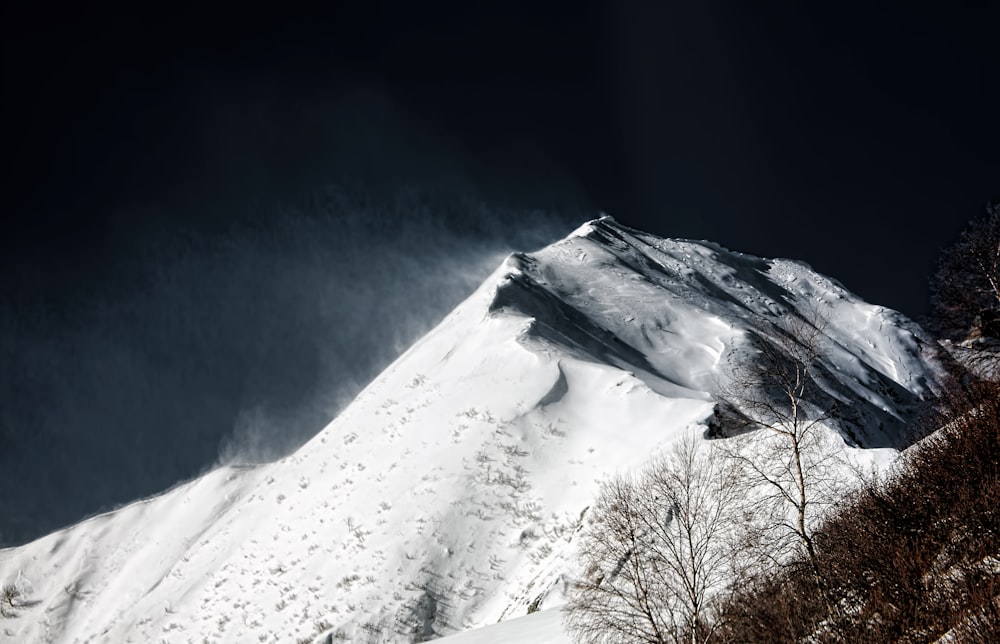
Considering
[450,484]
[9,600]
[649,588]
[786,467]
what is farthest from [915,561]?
[9,600]

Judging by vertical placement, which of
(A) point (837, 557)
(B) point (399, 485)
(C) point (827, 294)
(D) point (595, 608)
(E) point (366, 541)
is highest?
(C) point (827, 294)

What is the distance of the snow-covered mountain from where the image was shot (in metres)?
25.5

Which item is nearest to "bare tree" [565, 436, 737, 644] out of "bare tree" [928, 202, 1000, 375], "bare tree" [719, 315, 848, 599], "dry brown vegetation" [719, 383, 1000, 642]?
"dry brown vegetation" [719, 383, 1000, 642]

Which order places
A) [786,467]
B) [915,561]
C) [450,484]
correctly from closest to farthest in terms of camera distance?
1. [915,561]
2. [786,467]
3. [450,484]

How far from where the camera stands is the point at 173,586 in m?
37.4

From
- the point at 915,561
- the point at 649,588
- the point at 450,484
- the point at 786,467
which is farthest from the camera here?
the point at 450,484

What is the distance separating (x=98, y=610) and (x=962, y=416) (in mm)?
58020

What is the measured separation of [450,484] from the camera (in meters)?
30.1

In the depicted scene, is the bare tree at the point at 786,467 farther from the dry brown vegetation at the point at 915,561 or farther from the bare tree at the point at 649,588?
the bare tree at the point at 649,588

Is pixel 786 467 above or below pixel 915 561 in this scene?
above

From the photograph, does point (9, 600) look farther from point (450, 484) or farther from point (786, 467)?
point (786, 467)

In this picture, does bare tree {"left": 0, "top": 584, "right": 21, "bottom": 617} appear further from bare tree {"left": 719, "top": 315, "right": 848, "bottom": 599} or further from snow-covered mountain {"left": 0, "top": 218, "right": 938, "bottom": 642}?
bare tree {"left": 719, "top": 315, "right": 848, "bottom": 599}

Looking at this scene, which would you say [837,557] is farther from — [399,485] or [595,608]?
[399,485]

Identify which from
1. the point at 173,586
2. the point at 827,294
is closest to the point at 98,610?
the point at 173,586
